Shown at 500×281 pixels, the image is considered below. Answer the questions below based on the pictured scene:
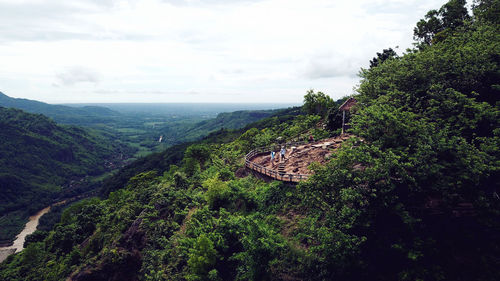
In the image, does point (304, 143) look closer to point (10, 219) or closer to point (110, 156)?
point (10, 219)

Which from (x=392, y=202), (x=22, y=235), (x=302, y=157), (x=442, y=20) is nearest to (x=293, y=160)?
(x=302, y=157)

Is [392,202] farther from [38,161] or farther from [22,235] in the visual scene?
[38,161]

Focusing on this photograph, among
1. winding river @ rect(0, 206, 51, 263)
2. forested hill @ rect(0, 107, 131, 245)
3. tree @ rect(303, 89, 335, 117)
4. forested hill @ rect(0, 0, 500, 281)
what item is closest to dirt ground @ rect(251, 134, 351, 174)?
forested hill @ rect(0, 0, 500, 281)

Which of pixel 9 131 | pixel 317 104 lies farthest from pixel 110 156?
pixel 317 104

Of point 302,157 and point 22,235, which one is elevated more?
point 302,157

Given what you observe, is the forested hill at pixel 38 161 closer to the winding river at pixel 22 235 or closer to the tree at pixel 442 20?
the winding river at pixel 22 235

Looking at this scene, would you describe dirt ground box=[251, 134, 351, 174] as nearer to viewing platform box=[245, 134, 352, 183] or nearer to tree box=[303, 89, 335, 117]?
viewing platform box=[245, 134, 352, 183]

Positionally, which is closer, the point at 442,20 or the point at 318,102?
the point at 442,20

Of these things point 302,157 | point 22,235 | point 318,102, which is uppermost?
point 318,102
